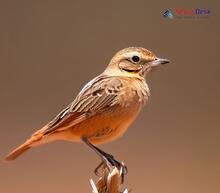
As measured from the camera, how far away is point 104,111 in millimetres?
1687

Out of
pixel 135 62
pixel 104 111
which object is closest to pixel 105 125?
pixel 104 111

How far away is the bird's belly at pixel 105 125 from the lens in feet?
5.52

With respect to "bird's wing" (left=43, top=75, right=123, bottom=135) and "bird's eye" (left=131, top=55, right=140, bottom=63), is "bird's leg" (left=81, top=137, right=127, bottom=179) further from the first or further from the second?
"bird's eye" (left=131, top=55, right=140, bottom=63)

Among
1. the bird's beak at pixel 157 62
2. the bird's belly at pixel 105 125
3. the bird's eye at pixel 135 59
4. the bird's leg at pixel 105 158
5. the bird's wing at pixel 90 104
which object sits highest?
the bird's eye at pixel 135 59

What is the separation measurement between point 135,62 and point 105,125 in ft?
0.85

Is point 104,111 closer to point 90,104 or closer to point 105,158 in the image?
point 90,104

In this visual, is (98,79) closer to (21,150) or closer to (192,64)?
(21,150)

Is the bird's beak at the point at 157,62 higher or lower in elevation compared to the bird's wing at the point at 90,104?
higher

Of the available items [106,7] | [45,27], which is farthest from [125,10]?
[45,27]

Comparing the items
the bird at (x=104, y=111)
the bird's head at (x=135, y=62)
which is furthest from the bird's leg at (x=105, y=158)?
the bird's head at (x=135, y=62)

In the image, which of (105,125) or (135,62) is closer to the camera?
(105,125)

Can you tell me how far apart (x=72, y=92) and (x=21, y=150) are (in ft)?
3.02

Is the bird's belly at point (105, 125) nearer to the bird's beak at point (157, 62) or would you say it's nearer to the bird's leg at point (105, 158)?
the bird's leg at point (105, 158)

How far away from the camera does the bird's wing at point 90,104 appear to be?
1694 millimetres
